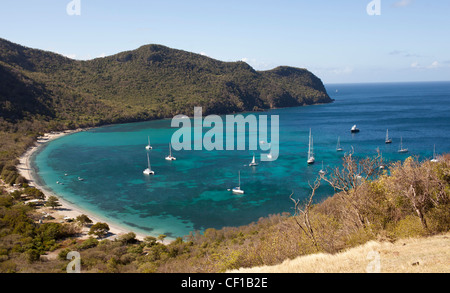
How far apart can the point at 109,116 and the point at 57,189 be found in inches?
2635

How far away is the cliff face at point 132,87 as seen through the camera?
9700cm

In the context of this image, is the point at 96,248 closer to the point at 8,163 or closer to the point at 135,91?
the point at 8,163

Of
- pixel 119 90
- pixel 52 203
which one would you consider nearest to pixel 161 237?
pixel 52 203

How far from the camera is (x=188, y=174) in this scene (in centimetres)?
5122

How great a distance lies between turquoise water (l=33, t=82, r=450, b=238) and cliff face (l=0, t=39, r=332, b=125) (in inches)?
838

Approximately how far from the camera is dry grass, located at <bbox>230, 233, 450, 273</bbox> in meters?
10.5

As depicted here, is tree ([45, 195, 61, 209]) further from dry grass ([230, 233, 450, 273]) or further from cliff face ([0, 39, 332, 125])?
cliff face ([0, 39, 332, 125])

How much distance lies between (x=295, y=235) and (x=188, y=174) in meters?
35.9
